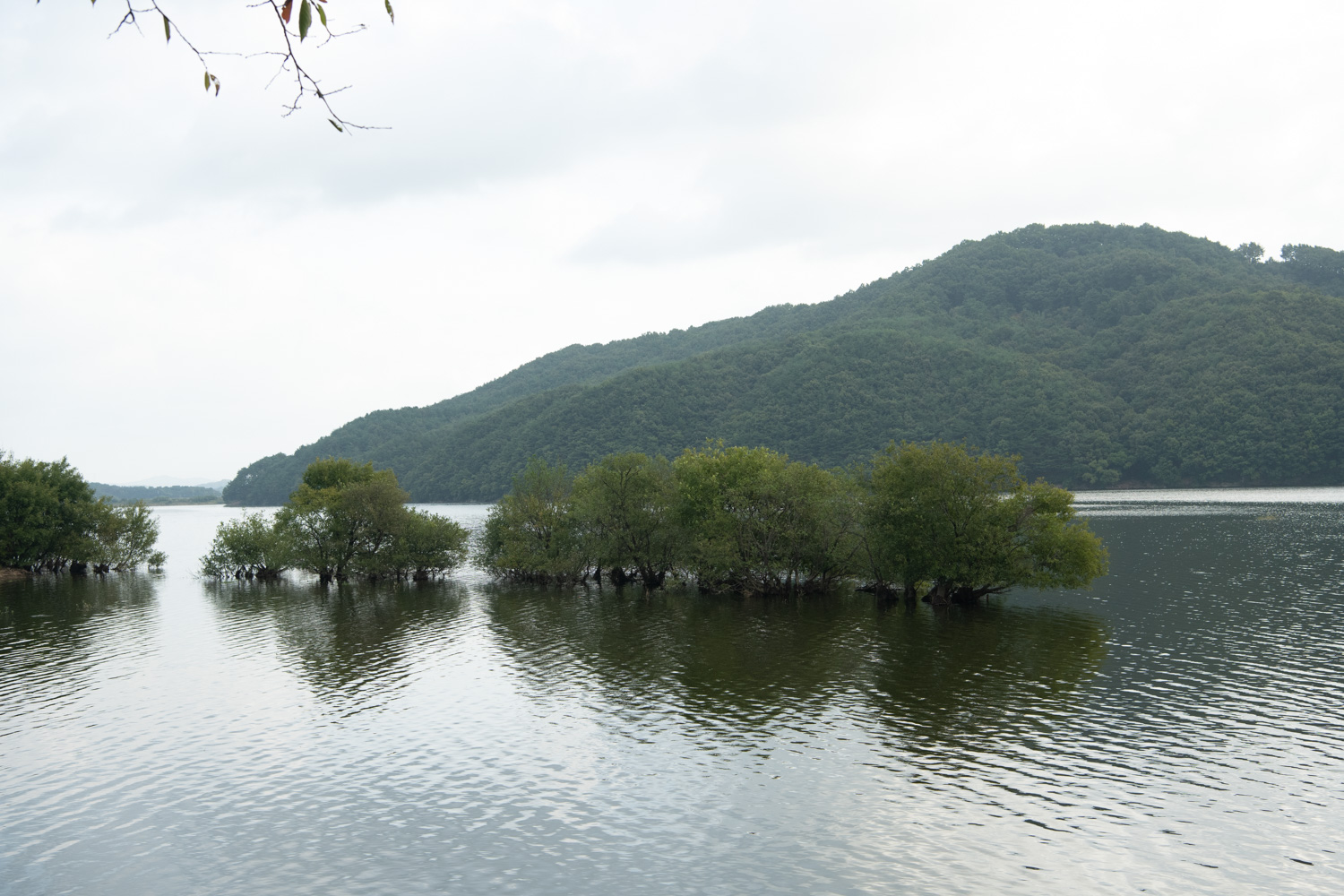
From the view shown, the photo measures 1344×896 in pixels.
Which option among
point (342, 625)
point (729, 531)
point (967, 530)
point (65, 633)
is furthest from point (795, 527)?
point (65, 633)

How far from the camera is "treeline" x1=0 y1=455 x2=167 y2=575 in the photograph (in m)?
102

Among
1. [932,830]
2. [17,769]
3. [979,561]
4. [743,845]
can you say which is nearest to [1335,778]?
[932,830]

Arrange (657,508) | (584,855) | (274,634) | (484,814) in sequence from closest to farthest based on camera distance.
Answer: (584,855)
(484,814)
(274,634)
(657,508)

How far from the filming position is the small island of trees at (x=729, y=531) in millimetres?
64938

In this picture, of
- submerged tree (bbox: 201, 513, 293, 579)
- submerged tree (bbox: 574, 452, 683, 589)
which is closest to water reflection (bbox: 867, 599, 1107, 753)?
submerged tree (bbox: 574, 452, 683, 589)

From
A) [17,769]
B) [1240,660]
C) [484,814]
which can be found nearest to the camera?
[484,814]

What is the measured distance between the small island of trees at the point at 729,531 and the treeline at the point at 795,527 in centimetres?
14

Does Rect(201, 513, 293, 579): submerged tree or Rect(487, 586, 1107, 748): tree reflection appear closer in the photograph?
Rect(487, 586, 1107, 748): tree reflection

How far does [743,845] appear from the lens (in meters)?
24.3

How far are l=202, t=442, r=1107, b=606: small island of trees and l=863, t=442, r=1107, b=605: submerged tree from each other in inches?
4.3

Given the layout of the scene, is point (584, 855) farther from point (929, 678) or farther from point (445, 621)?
point (445, 621)

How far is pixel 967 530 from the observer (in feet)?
213

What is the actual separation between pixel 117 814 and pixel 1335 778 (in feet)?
130

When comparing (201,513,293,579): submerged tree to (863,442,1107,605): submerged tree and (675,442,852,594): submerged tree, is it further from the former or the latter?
(863,442,1107,605): submerged tree
